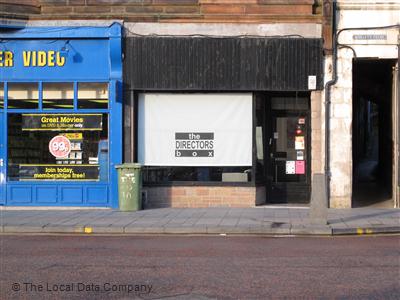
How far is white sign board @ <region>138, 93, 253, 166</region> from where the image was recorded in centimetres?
1540

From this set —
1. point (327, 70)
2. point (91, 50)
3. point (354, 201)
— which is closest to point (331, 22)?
point (327, 70)

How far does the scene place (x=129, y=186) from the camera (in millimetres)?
14461

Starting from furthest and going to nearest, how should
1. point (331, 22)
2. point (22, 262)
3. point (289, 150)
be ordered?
point (289, 150) → point (331, 22) → point (22, 262)

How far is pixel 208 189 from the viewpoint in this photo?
1521cm

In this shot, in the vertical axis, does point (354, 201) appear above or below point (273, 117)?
below

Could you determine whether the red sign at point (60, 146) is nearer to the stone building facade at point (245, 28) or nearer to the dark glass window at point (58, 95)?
the dark glass window at point (58, 95)

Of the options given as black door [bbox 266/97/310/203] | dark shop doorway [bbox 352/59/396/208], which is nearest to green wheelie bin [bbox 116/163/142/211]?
black door [bbox 266/97/310/203]

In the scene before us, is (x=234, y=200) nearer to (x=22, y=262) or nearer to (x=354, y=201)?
(x=354, y=201)

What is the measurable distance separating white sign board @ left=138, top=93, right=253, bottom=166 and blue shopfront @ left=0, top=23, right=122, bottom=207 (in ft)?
2.75

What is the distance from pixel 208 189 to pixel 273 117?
2723mm

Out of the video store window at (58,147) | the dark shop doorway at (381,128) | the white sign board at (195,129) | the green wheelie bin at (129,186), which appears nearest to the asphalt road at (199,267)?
the green wheelie bin at (129,186)

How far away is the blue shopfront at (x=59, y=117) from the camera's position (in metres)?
15.3

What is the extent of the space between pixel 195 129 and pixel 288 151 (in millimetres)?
2636

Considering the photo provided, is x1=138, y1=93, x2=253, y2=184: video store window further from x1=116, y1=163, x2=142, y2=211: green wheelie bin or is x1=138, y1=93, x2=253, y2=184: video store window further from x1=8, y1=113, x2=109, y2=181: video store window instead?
x1=8, y1=113, x2=109, y2=181: video store window
